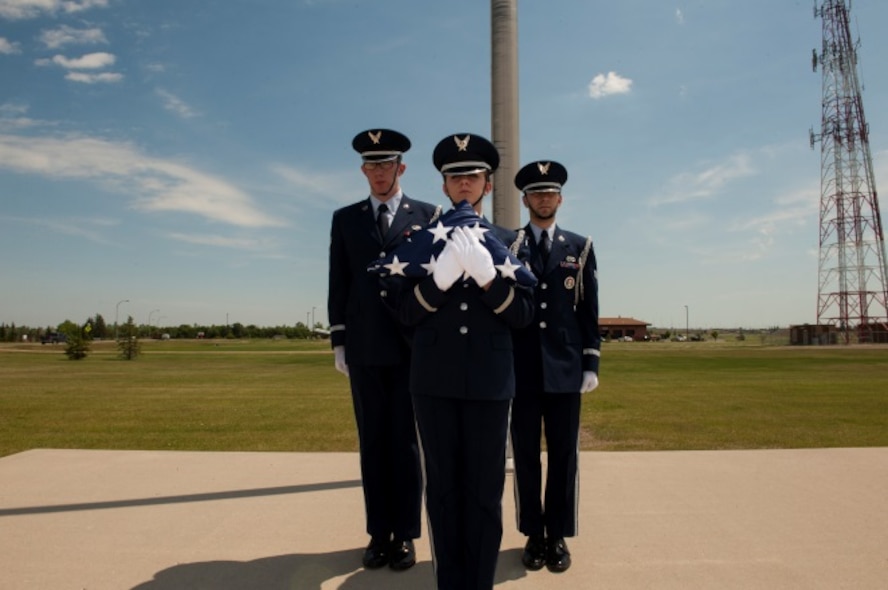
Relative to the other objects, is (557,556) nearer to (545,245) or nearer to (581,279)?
(581,279)

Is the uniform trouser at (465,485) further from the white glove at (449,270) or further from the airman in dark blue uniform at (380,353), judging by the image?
the airman in dark blue uniform at (380,353)

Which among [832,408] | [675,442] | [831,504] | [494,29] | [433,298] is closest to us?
[433,298]

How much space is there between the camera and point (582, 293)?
365 centimetres

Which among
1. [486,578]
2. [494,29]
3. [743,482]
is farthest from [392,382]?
[494,29]

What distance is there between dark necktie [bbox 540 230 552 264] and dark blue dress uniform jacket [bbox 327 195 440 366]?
2.08ft

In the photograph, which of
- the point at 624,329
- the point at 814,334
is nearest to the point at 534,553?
the point at 814,334

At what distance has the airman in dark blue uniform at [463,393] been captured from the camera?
272cm

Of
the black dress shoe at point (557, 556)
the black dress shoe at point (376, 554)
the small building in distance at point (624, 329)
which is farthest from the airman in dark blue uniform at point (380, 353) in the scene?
the small building in distance at point (624, 329)

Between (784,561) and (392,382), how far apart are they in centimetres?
223

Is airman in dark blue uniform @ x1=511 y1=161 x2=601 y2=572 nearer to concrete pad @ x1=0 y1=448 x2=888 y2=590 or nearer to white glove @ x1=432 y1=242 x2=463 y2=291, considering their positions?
concrete pad @ x1=0 y1=448 x2=888 y2=590

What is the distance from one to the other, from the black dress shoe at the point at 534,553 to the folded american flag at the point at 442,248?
62.3 inches

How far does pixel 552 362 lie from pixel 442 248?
1.03 metres

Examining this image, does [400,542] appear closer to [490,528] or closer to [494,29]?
A: [490,528]

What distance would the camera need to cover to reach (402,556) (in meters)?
3.45
